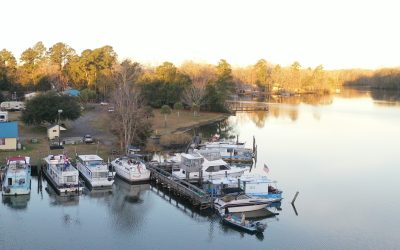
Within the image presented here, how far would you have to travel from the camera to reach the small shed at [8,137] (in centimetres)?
3923

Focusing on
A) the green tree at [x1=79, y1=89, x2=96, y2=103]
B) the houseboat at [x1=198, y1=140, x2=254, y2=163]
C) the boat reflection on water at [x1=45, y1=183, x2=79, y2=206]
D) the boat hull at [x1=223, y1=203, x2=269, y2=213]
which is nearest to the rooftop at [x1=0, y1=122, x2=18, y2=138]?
the boat reflection on water at [x1=45, y1=183, x2=79, y2=206]

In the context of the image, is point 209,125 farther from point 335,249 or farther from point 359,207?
point 335,249

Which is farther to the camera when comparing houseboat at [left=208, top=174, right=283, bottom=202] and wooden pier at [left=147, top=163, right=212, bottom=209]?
houseboat at [left=208, top=174, right=283, bottom=202]

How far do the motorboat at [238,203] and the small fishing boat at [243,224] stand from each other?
3.50ft

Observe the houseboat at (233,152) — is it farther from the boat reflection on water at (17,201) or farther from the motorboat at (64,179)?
the boat reflection on water at (17,201)

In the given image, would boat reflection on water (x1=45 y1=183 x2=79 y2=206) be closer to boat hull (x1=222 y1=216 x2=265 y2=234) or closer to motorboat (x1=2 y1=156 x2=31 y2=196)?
motorboat (x1=2 y1=156 x2=31 y2=196)

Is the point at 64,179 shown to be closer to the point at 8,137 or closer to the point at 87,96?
the point at 8,137

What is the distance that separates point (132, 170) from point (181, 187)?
449cm

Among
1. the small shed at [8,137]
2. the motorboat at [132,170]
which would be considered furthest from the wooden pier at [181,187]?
the small shed at [8,137]

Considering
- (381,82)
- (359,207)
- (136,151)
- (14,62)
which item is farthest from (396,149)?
(381,82)

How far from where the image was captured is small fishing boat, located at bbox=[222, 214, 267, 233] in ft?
82.8

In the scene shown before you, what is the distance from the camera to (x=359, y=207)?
1196 inches

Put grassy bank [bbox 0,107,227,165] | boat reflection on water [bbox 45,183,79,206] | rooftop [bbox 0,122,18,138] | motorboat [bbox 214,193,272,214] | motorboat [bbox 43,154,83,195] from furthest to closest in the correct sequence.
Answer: grassy bank [bbox 0,107,227,165], rooftop [bbox 0,122,18,138], motorboat [bbox 43,154,83,195], boat reflection on water [bbox 45,183,79,206], motorboat [bbox 214,193,272,214]

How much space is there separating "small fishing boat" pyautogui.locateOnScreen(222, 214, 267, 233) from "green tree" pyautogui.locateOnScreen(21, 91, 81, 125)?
27350mm
